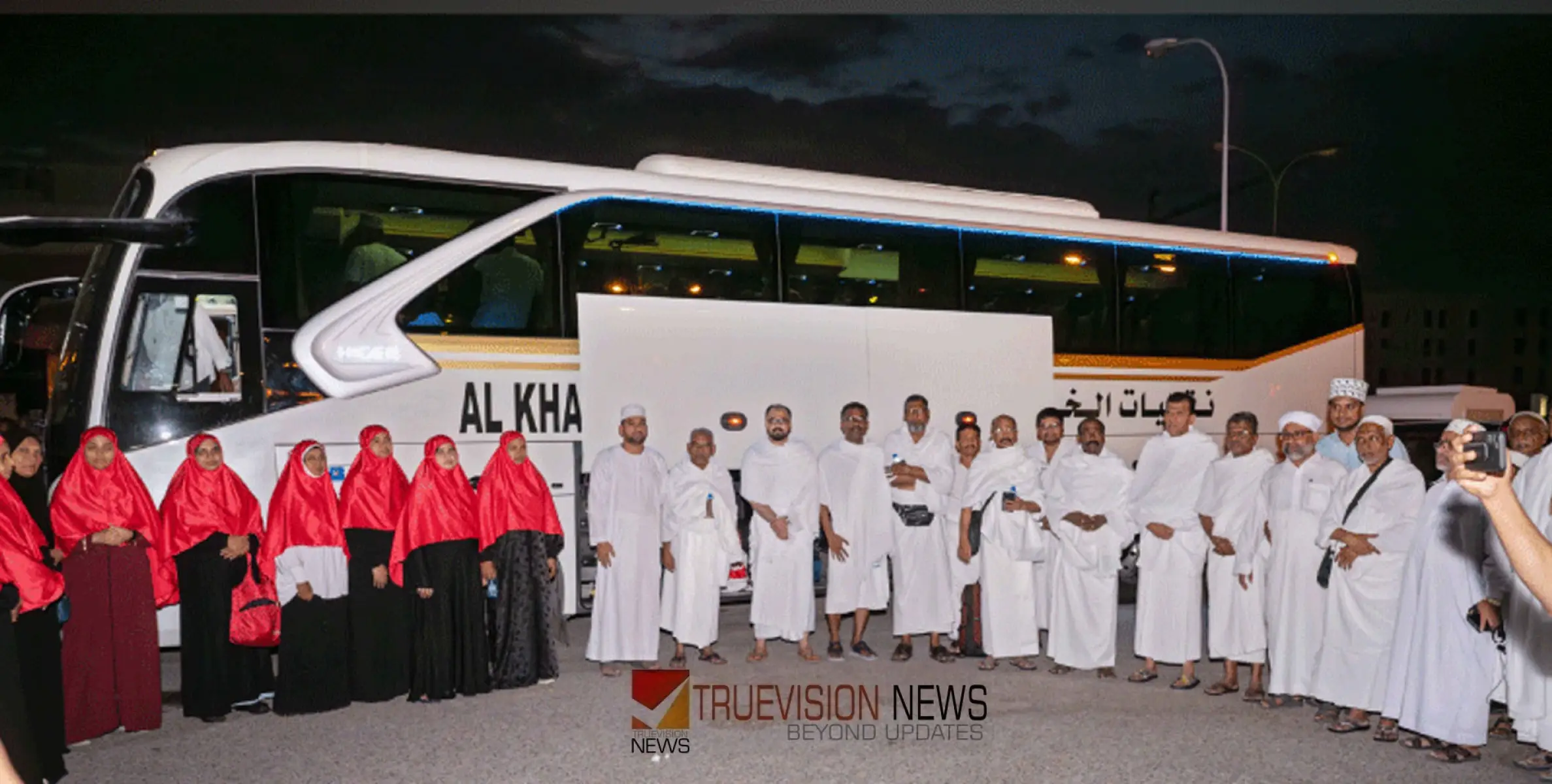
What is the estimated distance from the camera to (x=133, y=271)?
22.5 feet

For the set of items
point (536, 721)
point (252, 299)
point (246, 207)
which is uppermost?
point (246, 207)

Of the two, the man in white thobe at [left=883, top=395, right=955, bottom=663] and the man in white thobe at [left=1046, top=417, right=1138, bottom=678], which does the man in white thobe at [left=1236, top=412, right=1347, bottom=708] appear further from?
the man in white thobe at [left=883, top=395, right=955, bottom=663]

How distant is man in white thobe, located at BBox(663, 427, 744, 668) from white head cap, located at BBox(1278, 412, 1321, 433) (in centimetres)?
359

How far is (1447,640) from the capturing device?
562 cm

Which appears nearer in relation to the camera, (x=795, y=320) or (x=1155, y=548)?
(x=1155, y=548)

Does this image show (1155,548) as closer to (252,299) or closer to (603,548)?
(603,548)

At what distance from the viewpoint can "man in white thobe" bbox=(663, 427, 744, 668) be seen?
309 inches

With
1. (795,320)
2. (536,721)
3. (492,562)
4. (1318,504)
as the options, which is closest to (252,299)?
(492,562)

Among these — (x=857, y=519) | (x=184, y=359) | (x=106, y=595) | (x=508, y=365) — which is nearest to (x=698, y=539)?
(x=857, y=519)

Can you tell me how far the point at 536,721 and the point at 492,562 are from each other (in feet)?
3.72

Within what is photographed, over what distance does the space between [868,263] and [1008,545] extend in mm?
2765

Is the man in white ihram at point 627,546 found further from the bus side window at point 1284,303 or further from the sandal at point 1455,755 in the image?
the bus side window at point 1284,303

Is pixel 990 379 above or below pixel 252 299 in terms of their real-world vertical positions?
below

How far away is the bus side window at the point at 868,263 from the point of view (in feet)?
29.8
